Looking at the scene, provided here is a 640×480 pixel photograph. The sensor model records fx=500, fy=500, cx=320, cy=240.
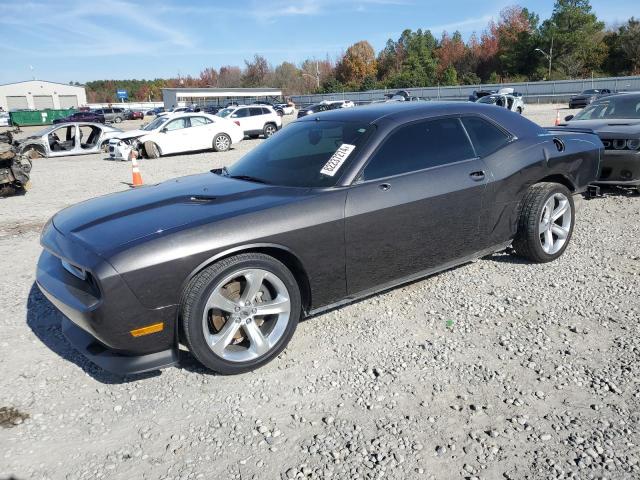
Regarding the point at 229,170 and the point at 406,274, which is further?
the point at 229,170

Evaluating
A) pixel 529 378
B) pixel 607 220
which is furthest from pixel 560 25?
pixel 529 378

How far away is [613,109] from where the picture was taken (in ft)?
27.2

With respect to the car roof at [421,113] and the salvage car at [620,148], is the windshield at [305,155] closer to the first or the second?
the car roof at [421,113]

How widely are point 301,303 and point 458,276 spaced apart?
188cm

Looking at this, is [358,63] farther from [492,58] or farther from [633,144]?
[633,144]

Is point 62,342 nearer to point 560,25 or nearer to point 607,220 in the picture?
point 607,220

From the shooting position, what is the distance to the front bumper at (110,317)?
9.17 ft

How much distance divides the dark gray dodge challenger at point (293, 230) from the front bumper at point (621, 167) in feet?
8.87

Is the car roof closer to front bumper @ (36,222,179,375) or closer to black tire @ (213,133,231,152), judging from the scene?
front bumper @ (36,222,179,375)

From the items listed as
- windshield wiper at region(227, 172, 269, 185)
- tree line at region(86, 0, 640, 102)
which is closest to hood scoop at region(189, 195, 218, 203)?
windshield wiper at region(227, 172, 269, 185)

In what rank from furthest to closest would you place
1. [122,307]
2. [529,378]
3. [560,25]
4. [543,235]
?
[560,25] → [543,235] → [529,378] → [122,307]

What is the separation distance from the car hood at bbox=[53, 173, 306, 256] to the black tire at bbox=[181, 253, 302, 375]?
33cm

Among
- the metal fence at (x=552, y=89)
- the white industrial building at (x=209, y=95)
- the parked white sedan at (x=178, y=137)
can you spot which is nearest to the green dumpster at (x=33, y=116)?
the white industrial building at (x=209, y=95)

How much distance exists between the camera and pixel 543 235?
486cm
